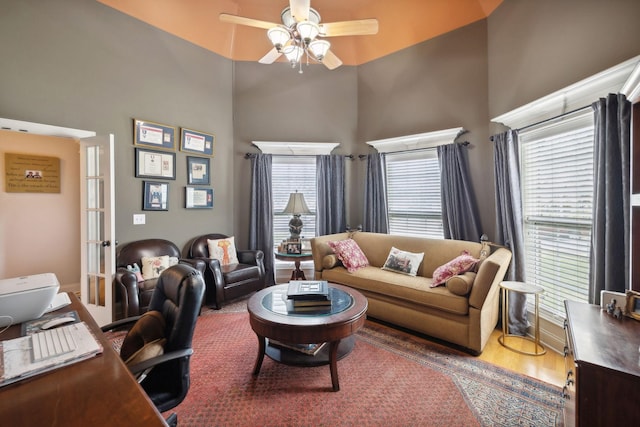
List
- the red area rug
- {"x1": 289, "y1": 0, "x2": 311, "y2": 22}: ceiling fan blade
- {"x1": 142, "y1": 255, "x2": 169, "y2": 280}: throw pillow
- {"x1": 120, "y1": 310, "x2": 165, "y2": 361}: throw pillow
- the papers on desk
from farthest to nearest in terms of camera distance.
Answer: {"x1": 142, "y1": 255, "x2": 169, "y2": 280}: throw pillow
{"x1": 289, "y1": 0, "x2": 311, "y2": 22}: ceiling fan blade
the red area rug
{"x1": 120, "y1": 310, "x2": 165, "y2": 361}: throw pillow
the papers on desk

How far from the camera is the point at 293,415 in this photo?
1.73 metres

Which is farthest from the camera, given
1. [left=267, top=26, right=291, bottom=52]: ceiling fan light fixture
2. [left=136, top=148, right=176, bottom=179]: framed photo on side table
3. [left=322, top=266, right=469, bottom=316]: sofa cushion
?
[left=136, top=148, right=176, bottom=179]: framed photo on side table

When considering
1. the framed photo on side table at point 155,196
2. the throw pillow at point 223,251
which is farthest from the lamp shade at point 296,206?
the framed photo on side table at point 155,196

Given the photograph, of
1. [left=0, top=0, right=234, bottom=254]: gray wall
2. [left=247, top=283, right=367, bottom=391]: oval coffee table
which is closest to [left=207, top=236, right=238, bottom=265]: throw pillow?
[left=0, top=0, right=234, bottom=254]: gray wall

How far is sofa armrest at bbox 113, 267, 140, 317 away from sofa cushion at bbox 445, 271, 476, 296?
3.04m

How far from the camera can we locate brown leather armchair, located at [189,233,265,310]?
3377mm

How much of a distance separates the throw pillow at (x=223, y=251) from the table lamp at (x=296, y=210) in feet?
3.01

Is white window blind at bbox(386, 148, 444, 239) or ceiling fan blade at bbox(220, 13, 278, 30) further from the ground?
ceiling fan blade at bbox(220, 13, 278, 30)

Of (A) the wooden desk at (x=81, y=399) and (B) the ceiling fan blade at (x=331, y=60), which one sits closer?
(A) the wooden desk at (x=81, y=399)

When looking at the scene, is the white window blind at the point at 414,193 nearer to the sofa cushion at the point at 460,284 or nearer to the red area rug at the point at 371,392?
the sofa cushion at the point at 460,284

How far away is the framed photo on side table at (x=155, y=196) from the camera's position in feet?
11.5

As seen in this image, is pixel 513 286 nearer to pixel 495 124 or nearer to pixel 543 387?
pixel 543 387

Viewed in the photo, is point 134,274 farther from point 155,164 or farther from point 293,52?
point 293,52

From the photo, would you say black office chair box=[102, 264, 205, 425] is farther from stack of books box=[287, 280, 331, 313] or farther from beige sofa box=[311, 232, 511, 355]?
beige sofa box=[311, 232, 511, 355]
